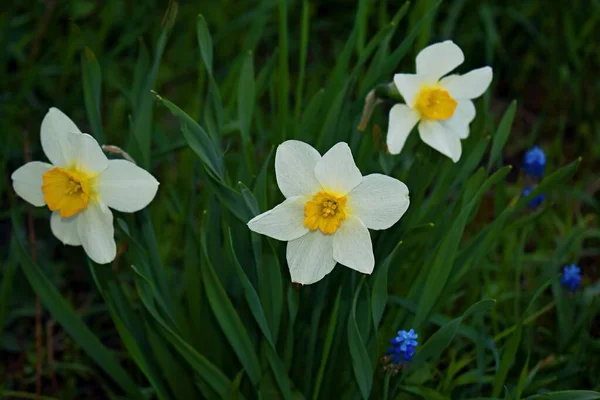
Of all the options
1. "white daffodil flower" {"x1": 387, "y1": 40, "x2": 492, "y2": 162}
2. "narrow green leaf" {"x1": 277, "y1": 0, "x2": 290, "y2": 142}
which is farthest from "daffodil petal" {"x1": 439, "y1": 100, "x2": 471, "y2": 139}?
"narrow green leaf" {"x1": 277, "y1": 0, "x2": 290, "y2": 142}

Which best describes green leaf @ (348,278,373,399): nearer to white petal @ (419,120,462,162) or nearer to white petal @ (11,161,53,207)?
white petal @ (419,120,462,162)

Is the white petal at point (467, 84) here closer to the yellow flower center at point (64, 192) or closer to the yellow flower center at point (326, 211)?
the yellow flower center at point (326, 211)

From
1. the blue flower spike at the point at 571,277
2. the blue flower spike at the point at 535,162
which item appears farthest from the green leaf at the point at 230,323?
the blue flower spike at the point at 535,162

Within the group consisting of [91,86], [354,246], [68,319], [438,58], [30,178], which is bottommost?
[68,319]

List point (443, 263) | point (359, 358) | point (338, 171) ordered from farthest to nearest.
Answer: point (443, 263) → point (359, 358) → point (338, 171)

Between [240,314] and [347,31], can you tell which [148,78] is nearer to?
[240,314]

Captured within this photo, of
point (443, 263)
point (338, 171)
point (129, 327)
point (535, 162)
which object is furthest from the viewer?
point (535, 162)

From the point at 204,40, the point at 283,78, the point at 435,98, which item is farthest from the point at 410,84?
the point at 204,40

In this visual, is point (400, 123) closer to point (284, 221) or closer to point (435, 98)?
point (435, 98)
